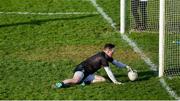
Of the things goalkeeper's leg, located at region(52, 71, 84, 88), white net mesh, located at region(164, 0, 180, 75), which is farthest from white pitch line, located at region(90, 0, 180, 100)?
A: goalkeeper's leg, located at region(52, 71, 84, 88)

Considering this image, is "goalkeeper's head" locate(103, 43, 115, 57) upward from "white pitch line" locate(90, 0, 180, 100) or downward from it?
upward

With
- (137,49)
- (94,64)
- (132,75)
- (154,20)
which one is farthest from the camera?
(154,20)

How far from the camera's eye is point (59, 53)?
14477 mm

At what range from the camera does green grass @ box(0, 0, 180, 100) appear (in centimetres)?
1122

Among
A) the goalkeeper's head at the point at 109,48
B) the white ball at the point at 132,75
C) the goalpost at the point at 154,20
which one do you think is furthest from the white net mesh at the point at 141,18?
the goalkeeper's head at the point at 109,48

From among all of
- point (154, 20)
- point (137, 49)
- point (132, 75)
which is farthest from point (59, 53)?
point (154, 20)

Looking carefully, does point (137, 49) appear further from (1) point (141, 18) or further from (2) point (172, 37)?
(1) point (141, 18)

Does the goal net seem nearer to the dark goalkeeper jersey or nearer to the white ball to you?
the white ball

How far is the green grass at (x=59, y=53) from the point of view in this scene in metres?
11.2

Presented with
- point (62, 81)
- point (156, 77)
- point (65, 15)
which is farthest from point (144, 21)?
point (62, 81)

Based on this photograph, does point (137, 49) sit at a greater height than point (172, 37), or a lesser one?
lesser

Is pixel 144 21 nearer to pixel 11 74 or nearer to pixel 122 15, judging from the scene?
pixel 122 15

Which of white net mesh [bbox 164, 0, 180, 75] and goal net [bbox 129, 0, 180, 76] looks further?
goal net [bbox 129, 0, 180, 76]

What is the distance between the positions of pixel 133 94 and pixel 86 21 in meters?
7.64
